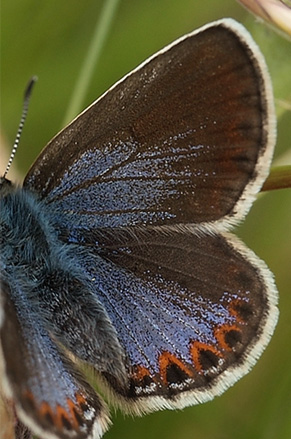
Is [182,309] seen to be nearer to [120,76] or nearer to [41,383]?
[41,383]

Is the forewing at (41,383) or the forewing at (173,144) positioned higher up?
the forewing at (173,144)

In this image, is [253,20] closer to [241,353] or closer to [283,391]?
[241,353]

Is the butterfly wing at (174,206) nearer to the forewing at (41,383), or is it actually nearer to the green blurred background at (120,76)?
the forewing at (41,383)

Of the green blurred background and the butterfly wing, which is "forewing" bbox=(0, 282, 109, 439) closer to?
the butterfly wing

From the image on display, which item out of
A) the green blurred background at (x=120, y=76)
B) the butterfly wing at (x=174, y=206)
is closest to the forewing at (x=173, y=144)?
the butterfly wing at (x=174, y=206)

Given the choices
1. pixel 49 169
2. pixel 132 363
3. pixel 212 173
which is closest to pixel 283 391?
pixel 132 363

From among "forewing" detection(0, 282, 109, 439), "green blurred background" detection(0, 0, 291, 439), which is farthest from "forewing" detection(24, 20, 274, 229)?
"green blurred background" detection(0, 0, 291, 439)
